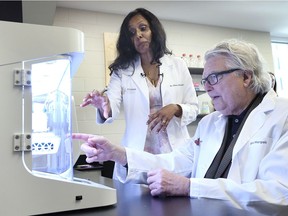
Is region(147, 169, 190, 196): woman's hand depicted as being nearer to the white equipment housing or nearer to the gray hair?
the white equipment housing

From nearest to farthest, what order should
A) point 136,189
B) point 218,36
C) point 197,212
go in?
point 197,212 → point 136,189 → point 218,36

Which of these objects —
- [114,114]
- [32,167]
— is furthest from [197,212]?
[114,114]

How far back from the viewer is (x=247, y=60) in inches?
43.6

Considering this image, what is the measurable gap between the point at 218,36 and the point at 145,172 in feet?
10.0

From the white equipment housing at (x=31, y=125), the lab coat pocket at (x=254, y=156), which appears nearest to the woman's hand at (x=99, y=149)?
the white equipment housing at (x=31, y=125)

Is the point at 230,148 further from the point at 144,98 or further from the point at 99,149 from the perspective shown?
the point at 144,98

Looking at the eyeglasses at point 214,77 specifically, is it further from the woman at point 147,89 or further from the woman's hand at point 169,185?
the woman's hand at point 169,185

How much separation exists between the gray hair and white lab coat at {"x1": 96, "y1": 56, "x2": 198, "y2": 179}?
41cm

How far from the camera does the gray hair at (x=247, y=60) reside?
3.61ft

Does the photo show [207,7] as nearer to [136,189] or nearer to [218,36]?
[218,36]

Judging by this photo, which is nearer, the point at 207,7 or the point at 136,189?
the point at 136,189

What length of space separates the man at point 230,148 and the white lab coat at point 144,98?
0.21 metres

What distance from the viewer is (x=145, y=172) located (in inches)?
44.1

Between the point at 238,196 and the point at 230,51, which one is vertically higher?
the point at 230,51
